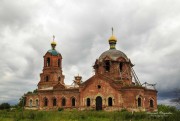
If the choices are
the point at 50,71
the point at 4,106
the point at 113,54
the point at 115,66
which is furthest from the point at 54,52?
the point at 4,106

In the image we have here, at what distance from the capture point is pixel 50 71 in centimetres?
4394

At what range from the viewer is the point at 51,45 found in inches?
A: 1823

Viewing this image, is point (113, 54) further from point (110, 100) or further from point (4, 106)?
point (4, 106)

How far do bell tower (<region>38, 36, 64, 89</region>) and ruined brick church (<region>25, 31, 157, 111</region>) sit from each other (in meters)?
0.17

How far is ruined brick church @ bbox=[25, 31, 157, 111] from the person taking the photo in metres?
34.4

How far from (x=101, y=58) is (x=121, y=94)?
727 centimetres

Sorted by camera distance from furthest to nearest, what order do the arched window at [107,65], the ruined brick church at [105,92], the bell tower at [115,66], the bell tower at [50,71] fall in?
the bell tower at [50,71], the arched window at [107,65], the bell tower at [115,66], the ruined brick church at [105,92]

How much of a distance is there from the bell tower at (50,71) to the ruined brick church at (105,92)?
171 millimetres

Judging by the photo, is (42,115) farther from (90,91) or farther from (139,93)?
(139,93)

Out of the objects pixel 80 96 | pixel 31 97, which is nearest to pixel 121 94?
pixel 80 96

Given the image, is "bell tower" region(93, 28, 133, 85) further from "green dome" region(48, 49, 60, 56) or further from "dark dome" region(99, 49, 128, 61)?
"green dome" region(48, 49, 60, 56)

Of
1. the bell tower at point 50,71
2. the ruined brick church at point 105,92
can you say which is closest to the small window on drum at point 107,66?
the ruined brick church at point 105,92

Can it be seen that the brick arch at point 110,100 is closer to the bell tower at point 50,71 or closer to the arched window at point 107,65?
the arched window at point 107,65

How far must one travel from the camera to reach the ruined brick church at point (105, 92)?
113ft
